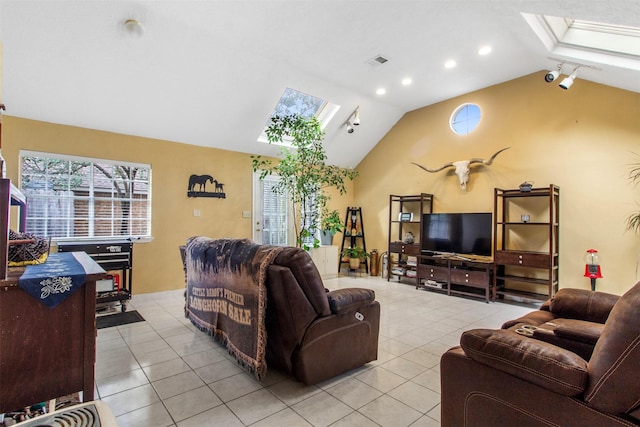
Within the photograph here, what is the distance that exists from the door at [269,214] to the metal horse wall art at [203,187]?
2.27ft

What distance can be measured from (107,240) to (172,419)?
3.21 metres

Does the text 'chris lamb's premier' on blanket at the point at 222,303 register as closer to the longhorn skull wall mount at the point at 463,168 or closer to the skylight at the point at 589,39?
the skylight at the point at 589,39

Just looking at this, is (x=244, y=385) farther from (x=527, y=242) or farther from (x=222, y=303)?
(x=527, y=242)

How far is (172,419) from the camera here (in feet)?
6.27

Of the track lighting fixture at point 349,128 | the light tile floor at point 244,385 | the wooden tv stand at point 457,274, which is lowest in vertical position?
the light tile floor at point 244,385

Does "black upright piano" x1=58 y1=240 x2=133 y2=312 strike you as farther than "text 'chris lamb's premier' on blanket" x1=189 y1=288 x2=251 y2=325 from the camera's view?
Yes

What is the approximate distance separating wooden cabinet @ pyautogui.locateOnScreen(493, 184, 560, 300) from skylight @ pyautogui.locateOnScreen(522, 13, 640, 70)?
1.60 m

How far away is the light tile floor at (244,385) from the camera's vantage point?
194 centimetres

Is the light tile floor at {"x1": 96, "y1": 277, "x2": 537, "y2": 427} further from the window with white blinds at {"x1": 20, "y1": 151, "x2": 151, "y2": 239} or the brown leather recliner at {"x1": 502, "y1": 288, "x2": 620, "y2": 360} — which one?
the window with white blinds at {"x1": 20, "y1": 151, "x2": 151, "y2": 239}

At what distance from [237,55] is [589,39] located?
13.2ft

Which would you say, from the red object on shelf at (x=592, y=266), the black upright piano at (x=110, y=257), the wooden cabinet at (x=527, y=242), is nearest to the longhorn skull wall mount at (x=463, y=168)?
the wooden cabinet at (x=527, y=242)

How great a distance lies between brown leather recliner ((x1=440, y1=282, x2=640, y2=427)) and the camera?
3.51ft

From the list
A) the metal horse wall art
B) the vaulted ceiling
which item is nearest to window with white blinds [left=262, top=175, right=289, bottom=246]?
the metal horse wall art

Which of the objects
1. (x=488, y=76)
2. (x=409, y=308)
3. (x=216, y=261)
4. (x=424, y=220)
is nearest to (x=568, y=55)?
(x=488, y=76)
